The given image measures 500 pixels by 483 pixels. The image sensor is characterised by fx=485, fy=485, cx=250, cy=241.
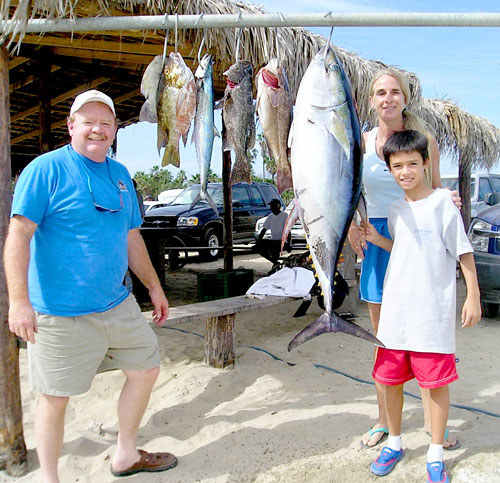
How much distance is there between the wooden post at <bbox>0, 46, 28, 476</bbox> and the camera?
2.83 meters

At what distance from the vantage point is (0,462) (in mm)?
2855

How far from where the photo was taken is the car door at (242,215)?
1386 centimetres

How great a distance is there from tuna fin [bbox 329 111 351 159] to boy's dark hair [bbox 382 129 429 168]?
43cm

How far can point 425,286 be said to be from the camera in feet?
8.16

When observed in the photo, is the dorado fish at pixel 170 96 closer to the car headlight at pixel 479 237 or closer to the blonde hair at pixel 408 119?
the blonde hair at pixel 408 119

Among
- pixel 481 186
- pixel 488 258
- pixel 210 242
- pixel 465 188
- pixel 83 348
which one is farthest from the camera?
pixel 210 242

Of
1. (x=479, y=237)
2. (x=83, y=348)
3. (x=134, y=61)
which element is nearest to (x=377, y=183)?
(x=83, y=348)

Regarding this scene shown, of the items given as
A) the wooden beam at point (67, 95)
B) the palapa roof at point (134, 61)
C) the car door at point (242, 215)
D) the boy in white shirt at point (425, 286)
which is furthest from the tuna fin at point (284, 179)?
the car door at point (242, 215)

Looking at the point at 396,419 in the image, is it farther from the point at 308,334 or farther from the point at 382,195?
the point at 382,195

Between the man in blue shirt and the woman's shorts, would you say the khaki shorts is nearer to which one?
the man in blue shirt

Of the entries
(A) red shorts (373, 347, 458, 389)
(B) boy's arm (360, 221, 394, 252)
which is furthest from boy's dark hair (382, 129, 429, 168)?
(A) red shorts (373, 347, 458, 389)

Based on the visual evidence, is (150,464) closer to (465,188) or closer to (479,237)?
(479,237)

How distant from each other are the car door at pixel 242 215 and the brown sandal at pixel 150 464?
11.0m

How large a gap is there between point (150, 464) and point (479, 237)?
4.98 meters
